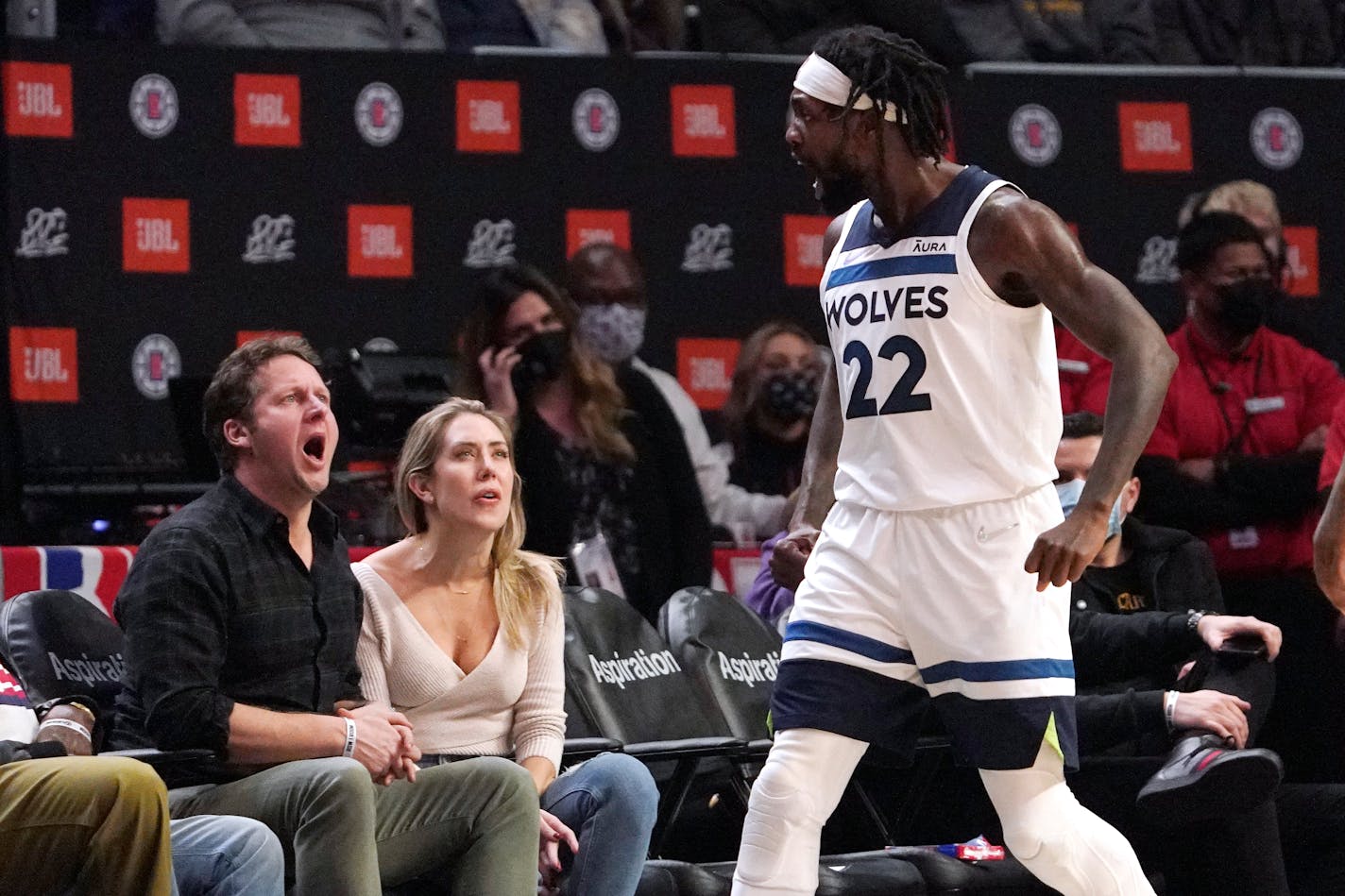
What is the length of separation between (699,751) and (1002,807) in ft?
3.14

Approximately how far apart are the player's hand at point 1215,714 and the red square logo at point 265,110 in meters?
3.73

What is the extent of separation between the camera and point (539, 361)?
6.04 m

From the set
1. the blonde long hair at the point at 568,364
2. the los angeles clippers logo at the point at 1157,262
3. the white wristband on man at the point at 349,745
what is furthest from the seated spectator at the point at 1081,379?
the white wristband on man at the point at 349,745

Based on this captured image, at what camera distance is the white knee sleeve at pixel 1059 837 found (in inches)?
128

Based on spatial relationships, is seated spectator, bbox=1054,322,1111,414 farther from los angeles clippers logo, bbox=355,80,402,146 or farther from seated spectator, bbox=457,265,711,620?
los angeles clippers logo, bbox=355,80,402,146

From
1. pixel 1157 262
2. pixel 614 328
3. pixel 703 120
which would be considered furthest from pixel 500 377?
pixel 1157 262

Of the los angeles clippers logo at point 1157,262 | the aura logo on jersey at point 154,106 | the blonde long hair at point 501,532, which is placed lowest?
the blonde long hair at point 501,532

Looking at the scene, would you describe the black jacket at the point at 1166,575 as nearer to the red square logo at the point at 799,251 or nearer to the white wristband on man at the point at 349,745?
the white wristband on man at the point at 349,745

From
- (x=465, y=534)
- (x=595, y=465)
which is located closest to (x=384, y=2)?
(x=595, y=465)

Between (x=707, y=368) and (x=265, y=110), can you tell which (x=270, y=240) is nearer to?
(x=265, y=110)

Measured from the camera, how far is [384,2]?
22.8 ft

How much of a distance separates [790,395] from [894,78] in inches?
122

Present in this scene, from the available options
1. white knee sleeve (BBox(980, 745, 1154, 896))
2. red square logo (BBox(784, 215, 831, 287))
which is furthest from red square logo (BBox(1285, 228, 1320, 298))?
white knee sleeve (BBox(980, 745, 1154, 896))

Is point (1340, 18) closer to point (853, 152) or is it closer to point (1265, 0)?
point (1265, 0)
